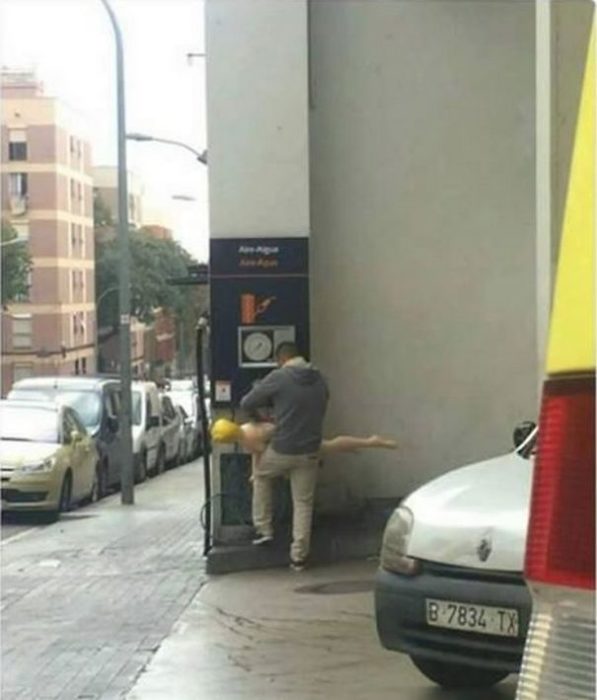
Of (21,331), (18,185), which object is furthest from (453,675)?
(18,185)

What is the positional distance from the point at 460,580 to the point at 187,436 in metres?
26.5

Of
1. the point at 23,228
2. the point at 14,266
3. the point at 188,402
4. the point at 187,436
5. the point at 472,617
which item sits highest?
the point at 23,228

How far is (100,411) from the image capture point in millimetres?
21984

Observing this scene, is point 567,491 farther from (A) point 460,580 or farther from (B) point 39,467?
(B) point 39,467

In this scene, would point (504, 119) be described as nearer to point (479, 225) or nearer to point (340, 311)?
point (479, 225)

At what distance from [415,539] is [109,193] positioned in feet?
230

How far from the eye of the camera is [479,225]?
1189 centimetres

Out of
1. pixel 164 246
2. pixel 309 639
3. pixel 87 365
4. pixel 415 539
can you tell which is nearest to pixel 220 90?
pixel 309 639

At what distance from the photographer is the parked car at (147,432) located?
24.1 meters

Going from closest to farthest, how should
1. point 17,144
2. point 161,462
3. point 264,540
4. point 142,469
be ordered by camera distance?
point 264,540, point 142,469, point 161,462, point 17,144

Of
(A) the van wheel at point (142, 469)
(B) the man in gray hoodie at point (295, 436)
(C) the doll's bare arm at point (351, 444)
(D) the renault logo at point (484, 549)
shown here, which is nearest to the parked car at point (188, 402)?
(A) the van wheel at point (142, 469)

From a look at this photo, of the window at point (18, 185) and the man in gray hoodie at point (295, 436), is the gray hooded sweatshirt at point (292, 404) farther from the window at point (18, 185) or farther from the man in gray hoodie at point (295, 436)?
the window at point (18, 185)

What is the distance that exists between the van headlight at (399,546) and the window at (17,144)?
64.5 metres

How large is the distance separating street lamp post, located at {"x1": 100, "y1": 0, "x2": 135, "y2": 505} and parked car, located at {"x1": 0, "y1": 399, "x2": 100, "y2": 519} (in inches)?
24.5
